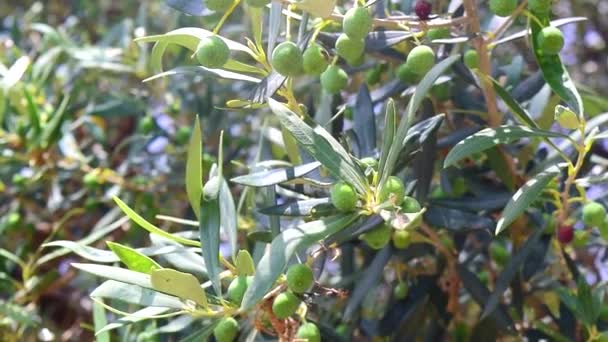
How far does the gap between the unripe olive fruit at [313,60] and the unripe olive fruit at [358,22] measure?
0.18 feet

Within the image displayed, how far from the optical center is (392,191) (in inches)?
37.3

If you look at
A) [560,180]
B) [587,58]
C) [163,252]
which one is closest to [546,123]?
[560,180]

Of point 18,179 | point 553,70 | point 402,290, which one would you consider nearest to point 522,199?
point 553,70

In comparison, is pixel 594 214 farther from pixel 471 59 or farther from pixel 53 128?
pixel 53 128

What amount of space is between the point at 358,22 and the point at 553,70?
0.27m

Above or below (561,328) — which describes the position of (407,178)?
above

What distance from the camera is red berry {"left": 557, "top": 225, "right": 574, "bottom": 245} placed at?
1283 mm

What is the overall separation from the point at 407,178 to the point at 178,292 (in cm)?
41

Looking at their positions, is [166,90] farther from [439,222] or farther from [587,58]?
[587,58]

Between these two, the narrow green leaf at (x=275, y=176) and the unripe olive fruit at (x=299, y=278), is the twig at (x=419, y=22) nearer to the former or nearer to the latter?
the narrow green leaf at (x=275, y=176)

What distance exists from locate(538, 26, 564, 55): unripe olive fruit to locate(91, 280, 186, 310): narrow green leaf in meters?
0.55

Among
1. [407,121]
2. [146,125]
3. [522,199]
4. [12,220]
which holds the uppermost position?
[407,121]

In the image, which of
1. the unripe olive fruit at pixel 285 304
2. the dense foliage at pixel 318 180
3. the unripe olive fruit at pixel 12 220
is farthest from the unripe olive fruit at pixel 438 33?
the unripe olive fruit at pixel 12 220

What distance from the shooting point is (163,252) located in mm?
1091
